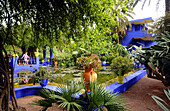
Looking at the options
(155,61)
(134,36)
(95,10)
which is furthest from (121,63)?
(134,36)

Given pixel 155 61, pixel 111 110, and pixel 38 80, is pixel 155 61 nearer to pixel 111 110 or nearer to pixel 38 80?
pixel 111 110

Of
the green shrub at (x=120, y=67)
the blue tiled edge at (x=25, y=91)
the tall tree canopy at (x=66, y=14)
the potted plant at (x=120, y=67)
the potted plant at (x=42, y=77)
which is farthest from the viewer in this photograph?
the green shrub at (x=120, y=67)

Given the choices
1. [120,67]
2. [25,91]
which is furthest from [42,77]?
[120,67]

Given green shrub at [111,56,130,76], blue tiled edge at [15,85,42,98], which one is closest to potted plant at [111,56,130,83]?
green shrub at [111,56,130,76]

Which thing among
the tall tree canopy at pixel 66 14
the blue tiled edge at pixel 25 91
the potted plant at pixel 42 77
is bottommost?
the blue tiled edge at pixel 25 91

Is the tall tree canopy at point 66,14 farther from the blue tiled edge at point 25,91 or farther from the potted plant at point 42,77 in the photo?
the blue tiled edge at point 25,91

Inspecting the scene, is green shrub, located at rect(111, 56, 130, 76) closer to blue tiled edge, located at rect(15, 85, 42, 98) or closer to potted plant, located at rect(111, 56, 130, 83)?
potted plant, located at rect(111, 56, 130, 83)

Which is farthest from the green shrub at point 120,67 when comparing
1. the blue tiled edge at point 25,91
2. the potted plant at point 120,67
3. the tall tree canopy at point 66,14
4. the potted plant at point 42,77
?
the blue tiled edge at point 25,91

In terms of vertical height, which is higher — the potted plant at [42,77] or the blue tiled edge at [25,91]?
the potted plant at [42,77]

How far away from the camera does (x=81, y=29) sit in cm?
257

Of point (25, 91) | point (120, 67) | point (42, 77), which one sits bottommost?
point (25, 91)

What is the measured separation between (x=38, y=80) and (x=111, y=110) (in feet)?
10.4

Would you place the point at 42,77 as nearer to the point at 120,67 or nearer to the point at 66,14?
the point at 66,14

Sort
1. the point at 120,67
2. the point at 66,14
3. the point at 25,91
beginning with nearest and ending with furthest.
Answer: the point at 66,14 < the point at 25,91 < the point at 120,67
